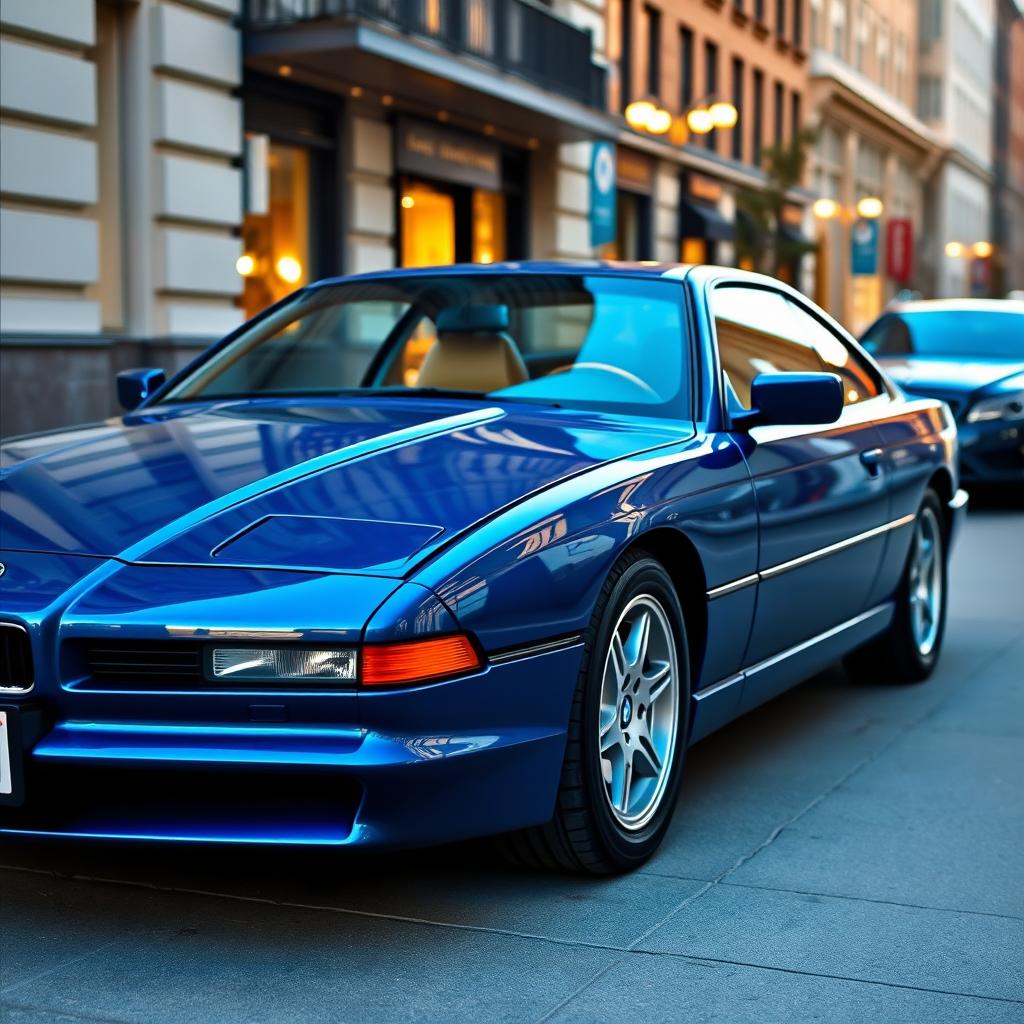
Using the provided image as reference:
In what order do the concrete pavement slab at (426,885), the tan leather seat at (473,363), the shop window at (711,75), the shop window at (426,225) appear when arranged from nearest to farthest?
the concrete pavement slab at (426,885)
the tan leather seat at (473,363)
the shop window at (426,225)
the shop window at (711,75)

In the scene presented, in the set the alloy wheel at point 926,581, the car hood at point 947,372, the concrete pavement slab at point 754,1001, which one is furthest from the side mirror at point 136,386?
the car hood at point 947,372

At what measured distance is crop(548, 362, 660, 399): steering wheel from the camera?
14.8ft

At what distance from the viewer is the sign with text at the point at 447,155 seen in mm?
19188

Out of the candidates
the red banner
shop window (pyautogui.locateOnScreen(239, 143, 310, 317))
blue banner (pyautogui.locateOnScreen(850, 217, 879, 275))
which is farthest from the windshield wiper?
the red banner

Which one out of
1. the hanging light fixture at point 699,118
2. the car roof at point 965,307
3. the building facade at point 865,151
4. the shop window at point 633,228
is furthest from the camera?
the building facade at point 865,151

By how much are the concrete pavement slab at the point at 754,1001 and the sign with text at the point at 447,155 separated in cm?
1663

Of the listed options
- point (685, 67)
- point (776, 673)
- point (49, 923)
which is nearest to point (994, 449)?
point (776, 673)

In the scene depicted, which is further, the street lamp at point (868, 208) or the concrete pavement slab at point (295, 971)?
the street lamp at point (868, 208)

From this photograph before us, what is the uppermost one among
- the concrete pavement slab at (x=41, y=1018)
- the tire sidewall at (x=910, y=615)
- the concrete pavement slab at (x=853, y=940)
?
the tire sidewall at (x=910, y=615)

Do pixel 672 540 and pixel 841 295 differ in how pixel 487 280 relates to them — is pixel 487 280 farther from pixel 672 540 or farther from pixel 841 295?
pixel 841 295

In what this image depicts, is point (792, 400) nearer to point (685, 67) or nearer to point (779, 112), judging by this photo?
point (685, 67)

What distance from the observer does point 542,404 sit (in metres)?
4.50

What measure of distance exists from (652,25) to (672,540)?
2662 cm

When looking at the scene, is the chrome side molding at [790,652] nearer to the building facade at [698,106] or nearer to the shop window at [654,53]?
the building facade at [698,106]
